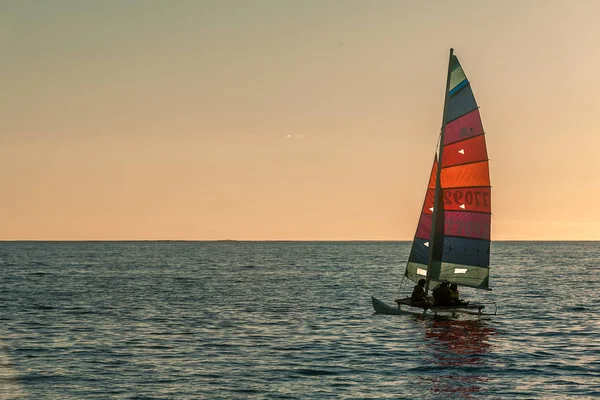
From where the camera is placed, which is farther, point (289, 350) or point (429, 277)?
point (429, 277)

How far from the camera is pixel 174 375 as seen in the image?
1270 inches

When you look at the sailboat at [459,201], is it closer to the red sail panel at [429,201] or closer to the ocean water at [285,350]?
the red sail panel at [429,201]

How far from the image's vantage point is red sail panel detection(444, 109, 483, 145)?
46.8 m

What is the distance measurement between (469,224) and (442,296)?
4.30 meters

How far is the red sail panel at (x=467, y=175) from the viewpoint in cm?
4678

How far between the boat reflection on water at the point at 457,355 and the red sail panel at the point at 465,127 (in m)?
9.97

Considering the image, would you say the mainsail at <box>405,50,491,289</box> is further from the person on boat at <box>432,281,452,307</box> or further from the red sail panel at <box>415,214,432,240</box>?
the person on boat at <box>432,281,452,307</box>

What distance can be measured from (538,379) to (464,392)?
13.1ft

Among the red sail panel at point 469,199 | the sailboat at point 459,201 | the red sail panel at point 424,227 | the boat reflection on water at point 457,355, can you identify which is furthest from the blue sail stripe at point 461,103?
the boat reflection on water at point 457,355

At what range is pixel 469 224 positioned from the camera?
157 feet

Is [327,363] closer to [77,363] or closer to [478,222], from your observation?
[77,363]

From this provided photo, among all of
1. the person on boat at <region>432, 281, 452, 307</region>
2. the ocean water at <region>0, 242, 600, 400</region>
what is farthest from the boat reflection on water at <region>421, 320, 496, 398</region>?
the person on boat at <region>432, 281, 452, 307</region>

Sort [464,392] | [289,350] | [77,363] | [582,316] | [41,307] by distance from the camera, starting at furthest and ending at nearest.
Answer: [41,307], [582,316], [289,350], [77,363], [464,392]

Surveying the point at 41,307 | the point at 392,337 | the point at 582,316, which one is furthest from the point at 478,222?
the point at 41,307
